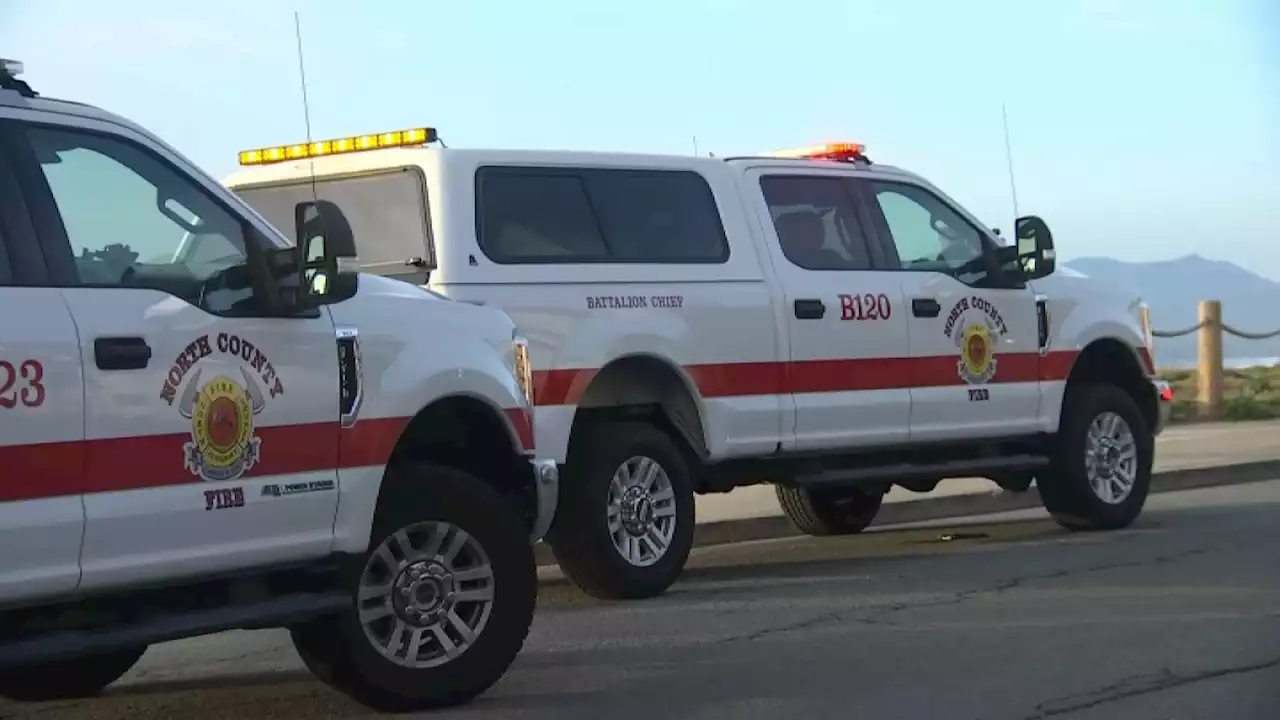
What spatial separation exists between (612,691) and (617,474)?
2.54m

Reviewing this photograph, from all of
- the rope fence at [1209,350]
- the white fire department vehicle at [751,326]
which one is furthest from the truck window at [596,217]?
the rope fence at [1209,350]

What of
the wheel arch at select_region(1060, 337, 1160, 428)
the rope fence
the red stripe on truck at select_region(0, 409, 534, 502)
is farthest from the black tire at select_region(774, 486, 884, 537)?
the rope fence

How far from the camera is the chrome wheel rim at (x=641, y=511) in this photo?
965 cm

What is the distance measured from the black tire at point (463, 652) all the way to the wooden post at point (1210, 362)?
14630 mm

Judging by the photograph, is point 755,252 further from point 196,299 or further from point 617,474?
point 196,299

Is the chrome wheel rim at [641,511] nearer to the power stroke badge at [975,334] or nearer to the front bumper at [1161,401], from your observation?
the power stroke badge at [975,334]

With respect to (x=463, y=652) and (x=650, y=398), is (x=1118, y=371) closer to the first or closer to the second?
(x=650, y=398)

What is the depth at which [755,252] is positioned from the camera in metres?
10.5

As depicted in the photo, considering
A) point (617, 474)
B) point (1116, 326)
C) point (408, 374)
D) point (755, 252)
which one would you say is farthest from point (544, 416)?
point (1116, 326)

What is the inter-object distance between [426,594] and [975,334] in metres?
5.64

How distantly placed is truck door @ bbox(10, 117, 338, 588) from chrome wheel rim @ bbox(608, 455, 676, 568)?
131 inches

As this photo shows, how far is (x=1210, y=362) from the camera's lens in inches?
808

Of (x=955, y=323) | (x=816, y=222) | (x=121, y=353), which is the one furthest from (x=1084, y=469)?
(x=121, y=353)

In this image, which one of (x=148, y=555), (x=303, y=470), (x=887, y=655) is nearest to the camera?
(x=148, y=555)
